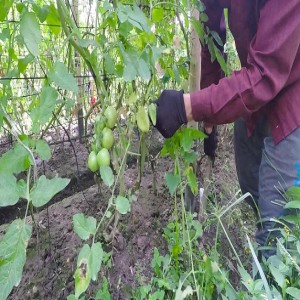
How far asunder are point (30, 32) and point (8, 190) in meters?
0.27

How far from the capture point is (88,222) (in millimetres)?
777

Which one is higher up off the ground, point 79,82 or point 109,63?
point 109,63

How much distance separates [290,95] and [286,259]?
0.55m

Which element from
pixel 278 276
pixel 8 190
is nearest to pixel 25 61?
pixel 8 190

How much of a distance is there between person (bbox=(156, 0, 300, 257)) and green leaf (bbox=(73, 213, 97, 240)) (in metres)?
0.39

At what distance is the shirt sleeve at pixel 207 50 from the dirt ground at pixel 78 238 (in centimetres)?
56

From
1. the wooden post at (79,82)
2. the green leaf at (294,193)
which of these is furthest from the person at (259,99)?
the wooden post at (79,82)

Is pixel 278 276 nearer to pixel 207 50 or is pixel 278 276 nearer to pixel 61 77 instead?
pixel 61 77

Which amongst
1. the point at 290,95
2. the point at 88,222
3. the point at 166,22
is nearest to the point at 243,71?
the point at 290,95

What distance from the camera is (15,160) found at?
68 centimetres

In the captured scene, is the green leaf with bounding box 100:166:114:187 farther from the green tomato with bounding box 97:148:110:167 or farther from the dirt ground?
the dirt ground

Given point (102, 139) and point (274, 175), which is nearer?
point (102, 139)

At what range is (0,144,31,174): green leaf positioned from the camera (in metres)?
0.67

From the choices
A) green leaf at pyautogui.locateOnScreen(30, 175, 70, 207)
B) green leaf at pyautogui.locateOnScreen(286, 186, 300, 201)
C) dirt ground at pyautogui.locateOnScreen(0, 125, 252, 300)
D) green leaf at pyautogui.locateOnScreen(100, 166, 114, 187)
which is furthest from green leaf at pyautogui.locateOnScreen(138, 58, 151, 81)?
dirt ground at pyautogui.locateOnScreen(0, 125, 252, 300)
